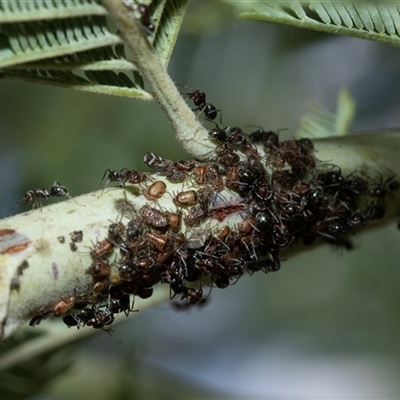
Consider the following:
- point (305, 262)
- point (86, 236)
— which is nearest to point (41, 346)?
point (86, 236)

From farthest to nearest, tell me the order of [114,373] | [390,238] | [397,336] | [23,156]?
[390,238]
[397,336]
[23,156]
[114,373]

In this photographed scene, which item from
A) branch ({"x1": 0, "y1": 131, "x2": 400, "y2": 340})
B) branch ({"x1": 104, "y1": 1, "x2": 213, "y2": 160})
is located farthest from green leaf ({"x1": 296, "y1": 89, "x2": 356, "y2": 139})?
branch ({"x1": 104, "y1": 1, "x2": 213, "y2": 160})

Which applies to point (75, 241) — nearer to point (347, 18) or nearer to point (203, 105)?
point (347, 18)

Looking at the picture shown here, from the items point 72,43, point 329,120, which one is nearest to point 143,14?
point 72,43

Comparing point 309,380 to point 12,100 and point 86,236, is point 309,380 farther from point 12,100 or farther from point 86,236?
point 86,236

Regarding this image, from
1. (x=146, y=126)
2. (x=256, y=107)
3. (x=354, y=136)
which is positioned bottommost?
(x=354, y=136)

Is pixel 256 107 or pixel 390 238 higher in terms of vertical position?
pixel 256 107
